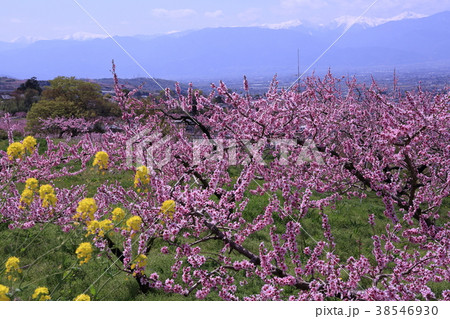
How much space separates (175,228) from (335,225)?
6.07m

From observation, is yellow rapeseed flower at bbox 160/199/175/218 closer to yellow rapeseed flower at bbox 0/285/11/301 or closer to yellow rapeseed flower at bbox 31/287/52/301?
yellow rapeseed flower at bbox 31/287/52/301

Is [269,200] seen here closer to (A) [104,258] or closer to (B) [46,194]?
(B) [46,194]

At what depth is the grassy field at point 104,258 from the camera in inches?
177

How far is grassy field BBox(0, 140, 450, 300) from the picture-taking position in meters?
4.50

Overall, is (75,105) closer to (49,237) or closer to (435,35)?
(49,237)

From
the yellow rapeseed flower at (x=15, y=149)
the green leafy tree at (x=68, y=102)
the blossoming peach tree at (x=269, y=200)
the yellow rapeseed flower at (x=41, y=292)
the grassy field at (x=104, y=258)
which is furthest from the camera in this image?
the green leafy tree at (x=68, y=102)

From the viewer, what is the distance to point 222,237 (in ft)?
10.5

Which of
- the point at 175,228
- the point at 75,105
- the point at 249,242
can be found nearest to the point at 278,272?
the point at 175,228

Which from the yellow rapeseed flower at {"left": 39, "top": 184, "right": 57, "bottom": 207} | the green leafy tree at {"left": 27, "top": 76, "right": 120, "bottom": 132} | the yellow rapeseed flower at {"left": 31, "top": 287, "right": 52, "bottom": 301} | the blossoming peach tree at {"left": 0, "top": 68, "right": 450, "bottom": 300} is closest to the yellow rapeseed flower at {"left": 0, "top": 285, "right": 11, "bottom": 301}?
the blossoming peach tree at {"left": 0, "top": 68, "right": 450, "bottom": 300}

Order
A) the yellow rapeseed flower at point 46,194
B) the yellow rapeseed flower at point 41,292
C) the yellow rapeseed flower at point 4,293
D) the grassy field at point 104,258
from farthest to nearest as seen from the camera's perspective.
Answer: the grassy field at point 104,258, the yellow rapeseed flower at point 46,194, the yellow rapeseed flower at point 41,292, the yellow rapeseed flower at point 4,293

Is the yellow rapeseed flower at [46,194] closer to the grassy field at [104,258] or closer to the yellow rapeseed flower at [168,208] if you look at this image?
the grassy field at [104,258]

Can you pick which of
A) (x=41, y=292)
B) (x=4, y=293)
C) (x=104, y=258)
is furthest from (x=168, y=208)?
(x=104, y=258)

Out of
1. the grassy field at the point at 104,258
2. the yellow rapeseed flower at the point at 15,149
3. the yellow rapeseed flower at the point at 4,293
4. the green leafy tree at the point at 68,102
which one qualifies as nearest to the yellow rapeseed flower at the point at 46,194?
the grassy field at the point at 104,258

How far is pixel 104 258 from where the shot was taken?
595 centimetres
